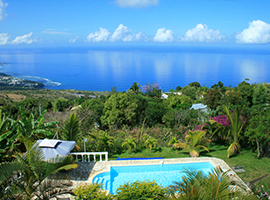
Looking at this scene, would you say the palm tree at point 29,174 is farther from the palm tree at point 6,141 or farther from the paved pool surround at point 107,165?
the palm tree at point 6,141

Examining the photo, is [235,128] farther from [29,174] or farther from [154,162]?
[29,174]

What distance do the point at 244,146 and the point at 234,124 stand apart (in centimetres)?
176

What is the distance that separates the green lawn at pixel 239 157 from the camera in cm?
816

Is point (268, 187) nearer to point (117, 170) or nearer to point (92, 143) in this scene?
point (117, 170)

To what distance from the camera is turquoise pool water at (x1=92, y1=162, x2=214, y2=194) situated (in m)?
8.34

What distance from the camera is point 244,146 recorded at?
10.8m

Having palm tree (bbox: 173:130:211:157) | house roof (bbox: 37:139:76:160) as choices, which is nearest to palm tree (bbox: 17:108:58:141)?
house roof (bbox: 37:139:76:160)

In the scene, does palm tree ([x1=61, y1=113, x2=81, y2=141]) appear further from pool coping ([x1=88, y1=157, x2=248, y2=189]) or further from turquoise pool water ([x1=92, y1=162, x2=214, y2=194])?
turquoise pool water ([x1=92, y1=162, x2=214, y2=194])

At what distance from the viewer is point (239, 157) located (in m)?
9.84

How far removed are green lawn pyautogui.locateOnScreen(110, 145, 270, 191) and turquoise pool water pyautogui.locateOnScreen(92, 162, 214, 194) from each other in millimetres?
1180

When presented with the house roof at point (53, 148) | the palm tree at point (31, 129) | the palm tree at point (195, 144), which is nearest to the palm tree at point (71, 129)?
the palm tree at point (31, 129)

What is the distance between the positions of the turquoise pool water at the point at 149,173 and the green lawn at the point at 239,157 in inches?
46.5

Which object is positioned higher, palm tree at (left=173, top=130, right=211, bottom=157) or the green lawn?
palm tree at (left=173, top=130, right=211, bottom=157)

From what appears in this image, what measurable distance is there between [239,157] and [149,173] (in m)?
4.39
